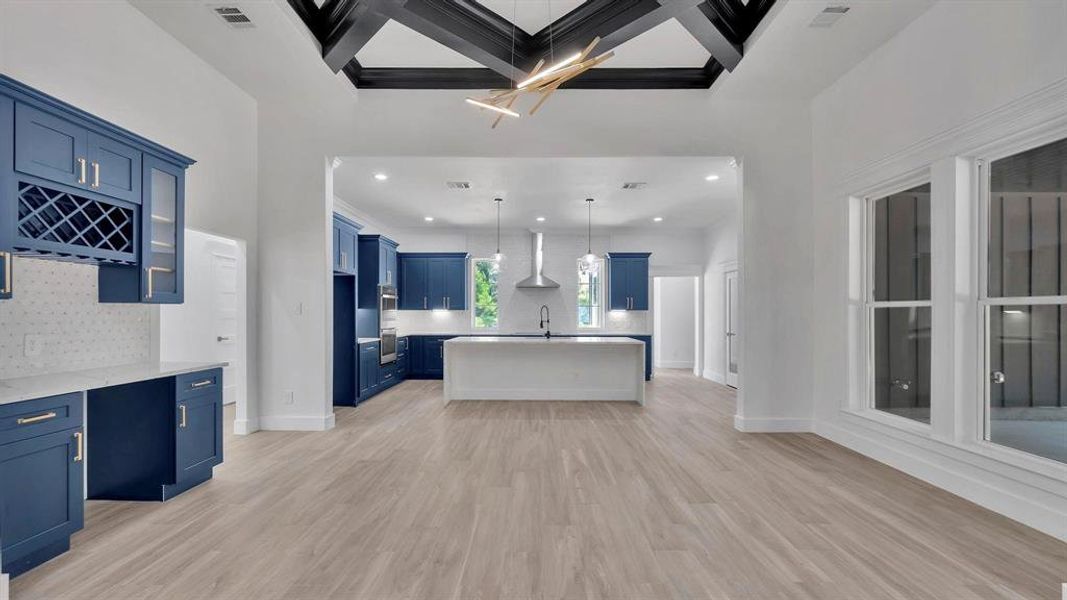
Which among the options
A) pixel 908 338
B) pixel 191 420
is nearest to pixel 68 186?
pixel 191 420

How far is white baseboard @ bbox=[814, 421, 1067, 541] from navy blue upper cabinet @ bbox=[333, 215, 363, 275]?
5839mm

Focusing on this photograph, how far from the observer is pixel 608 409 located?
597cm

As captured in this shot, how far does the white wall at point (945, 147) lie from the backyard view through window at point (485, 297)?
20.2ft

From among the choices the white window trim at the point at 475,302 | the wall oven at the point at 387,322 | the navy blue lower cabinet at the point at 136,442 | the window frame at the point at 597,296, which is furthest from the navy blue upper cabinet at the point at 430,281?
the navy blue lower cabinet at the point at 136,442

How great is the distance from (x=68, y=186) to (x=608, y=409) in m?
5.30

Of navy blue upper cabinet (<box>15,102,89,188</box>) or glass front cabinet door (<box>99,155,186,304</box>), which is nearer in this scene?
navy blue upper cabinet (<box>15,102,89,188</box>)

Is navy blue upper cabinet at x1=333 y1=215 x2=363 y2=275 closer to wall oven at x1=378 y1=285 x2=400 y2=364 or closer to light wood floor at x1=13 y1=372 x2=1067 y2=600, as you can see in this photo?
wall oven at x1=378 y1=285 x2=400 y2=364

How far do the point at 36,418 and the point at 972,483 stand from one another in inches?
209

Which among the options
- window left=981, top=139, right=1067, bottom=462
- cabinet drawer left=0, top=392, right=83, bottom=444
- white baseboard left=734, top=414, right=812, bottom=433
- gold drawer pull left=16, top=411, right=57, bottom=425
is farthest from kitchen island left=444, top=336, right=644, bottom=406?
gold drawer pull left=16, top=411, right=57, bottom=425

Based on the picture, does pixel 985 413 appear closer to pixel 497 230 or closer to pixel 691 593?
pixel 691 593

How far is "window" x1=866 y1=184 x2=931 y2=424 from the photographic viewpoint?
12.0 ft

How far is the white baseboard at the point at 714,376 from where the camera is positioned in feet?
27.5

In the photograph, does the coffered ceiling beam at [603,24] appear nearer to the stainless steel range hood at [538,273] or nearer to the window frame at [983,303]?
the window frame at [983,303]

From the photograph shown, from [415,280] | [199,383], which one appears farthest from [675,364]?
[199,383]
